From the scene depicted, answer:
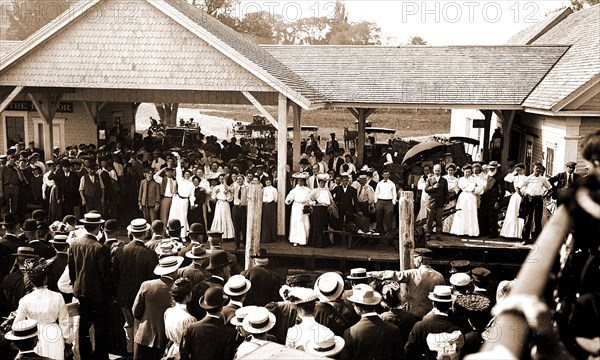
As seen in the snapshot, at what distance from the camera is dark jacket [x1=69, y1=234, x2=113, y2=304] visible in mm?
8992

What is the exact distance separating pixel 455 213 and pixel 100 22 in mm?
9690

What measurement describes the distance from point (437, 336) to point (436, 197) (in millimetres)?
8247

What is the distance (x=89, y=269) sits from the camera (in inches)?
353

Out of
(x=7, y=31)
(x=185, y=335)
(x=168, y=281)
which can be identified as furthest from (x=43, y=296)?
(x=7, y=31)

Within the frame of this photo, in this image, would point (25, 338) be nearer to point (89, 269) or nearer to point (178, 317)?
point (178, 317)

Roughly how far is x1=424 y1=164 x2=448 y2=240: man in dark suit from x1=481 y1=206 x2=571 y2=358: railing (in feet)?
41.9

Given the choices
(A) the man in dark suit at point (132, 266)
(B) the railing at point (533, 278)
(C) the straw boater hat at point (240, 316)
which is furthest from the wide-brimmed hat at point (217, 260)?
(B) the railing at point (533, 278)

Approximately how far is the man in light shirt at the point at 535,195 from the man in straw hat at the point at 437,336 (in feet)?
A: 25.4

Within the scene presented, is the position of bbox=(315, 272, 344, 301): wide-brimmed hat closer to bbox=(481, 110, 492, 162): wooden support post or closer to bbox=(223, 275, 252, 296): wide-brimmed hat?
bbox=(223, 275, 252, 296): wide-brimmed hat

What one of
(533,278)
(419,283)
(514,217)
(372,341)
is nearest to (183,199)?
(419,283)

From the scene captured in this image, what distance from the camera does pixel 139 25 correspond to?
14680 millimetres

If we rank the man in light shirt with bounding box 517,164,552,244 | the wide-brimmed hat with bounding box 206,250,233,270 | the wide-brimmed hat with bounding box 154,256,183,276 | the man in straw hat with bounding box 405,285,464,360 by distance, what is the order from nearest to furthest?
the man in straw hat with bounding box 405,285,464,360
the wide-brimmed hat with bounding box 154,256,183,276
the wide-brimmed hat with bounding box 206,250,233,270
the man in light shirt with bounding box 517,164,552,244

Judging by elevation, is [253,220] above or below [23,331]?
above

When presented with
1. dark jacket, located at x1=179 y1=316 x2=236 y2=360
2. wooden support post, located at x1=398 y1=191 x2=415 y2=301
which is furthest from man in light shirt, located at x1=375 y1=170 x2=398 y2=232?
dark jacket, located at x1=179 y1=316 x2=236 y2=360
